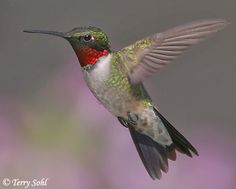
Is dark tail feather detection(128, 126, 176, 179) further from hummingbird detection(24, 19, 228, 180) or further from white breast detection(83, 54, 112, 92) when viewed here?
white breast detection(83, 54, 112, 92)

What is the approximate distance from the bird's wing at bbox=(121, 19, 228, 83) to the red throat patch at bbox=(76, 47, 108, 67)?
0.22ft

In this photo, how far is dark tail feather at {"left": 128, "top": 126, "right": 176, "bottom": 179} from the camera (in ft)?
3.10

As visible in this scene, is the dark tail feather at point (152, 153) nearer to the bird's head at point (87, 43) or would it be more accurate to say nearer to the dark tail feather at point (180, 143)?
the dark tail feather at point (180, 143)

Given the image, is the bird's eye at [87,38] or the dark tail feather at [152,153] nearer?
the bird's eye at [87,38]

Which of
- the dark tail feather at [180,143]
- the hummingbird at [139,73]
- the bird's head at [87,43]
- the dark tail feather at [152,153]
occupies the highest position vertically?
the bird's head at [87,43]

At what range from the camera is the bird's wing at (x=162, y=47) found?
2.60 ft

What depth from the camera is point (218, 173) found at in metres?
1.05

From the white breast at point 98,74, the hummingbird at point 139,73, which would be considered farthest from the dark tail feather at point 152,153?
the white breast at point 98,74

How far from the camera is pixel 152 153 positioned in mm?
986

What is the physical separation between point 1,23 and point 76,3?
0.60m

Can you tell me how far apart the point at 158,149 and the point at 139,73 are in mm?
159

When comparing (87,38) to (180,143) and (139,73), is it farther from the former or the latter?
(180,143)

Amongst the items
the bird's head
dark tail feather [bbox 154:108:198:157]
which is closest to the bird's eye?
the bird's head

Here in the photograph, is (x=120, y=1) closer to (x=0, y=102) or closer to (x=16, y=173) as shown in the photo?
(x=0, y=102)
